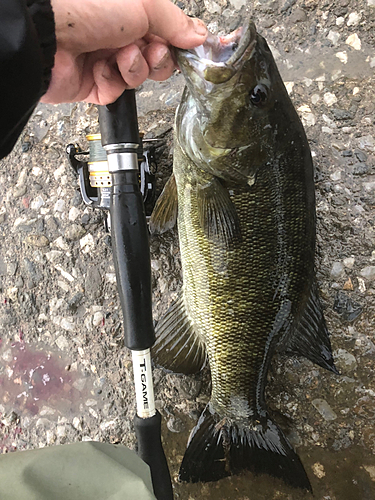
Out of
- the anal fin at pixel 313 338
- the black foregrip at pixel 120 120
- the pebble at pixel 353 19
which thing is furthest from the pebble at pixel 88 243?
the pebble at pixel 353 19

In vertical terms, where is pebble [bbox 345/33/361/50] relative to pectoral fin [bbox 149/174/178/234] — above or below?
above

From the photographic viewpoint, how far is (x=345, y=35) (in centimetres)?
189

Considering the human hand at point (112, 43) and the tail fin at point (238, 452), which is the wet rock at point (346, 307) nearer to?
the tail fin at point (238, 452)

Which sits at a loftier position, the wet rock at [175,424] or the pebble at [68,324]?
the pebble at [68,324]

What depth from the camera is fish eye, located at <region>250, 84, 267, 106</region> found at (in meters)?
1.35

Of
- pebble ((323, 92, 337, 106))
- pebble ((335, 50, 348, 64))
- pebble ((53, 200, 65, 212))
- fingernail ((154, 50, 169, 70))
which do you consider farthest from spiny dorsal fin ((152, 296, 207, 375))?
pebble ((335, 50, 348, 64))

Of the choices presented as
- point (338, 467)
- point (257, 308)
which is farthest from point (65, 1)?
point (338, 467)

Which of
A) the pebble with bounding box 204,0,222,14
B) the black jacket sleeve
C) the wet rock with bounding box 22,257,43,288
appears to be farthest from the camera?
the wet rock with bounding box 22,257,43,288

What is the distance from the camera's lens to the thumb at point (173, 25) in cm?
111

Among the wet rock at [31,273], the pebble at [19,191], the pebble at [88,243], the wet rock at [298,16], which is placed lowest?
the wet rock at [31,273]

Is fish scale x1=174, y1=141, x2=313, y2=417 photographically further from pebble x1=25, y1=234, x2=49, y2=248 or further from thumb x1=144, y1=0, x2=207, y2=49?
pebble x1=25, y1=234, x2=49, y2=248

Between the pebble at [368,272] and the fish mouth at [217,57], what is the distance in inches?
46.3

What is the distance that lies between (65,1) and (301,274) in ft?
4.25

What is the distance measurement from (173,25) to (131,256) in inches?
31.5
